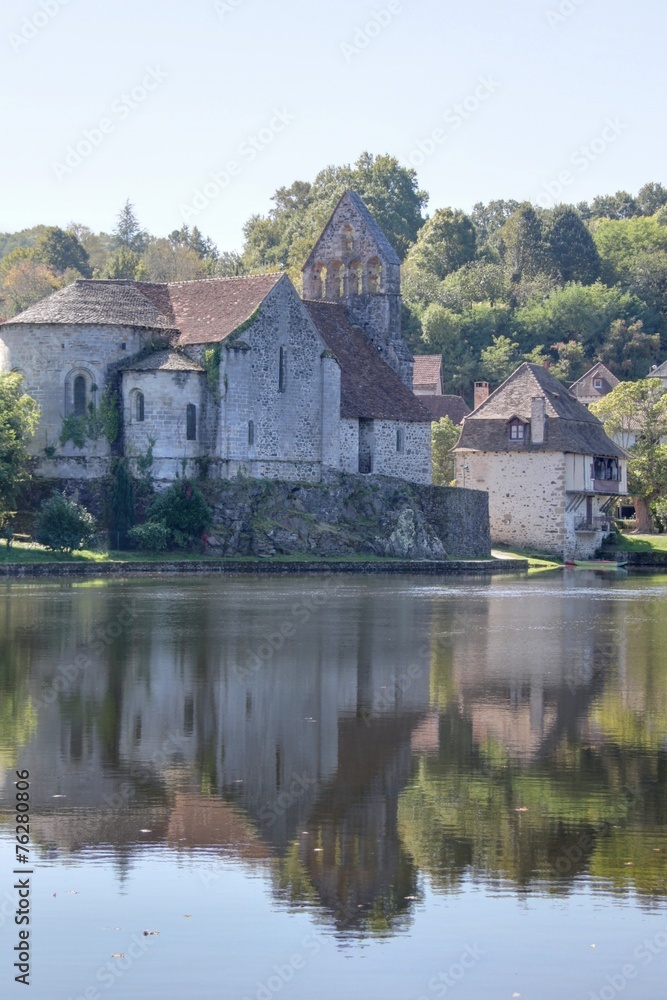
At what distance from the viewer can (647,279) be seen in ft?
475

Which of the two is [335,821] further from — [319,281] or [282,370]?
[319,281]

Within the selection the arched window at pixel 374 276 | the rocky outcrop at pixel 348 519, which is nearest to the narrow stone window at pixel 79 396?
the rocky outcrop at pixel 348 519

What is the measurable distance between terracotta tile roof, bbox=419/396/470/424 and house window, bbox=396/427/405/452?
32170mm

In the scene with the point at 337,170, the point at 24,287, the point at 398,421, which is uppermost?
the point at 337,170

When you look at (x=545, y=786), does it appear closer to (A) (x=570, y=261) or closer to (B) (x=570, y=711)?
(B) (x=570, y=711)

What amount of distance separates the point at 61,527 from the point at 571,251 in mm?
96347

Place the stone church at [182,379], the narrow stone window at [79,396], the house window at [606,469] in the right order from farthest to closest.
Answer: the house window at [606,469] → the narrow stone window at [79,396] → the stone church at [182,379]

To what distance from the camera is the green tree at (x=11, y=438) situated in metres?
60.2

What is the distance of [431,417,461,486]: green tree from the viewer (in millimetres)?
95312

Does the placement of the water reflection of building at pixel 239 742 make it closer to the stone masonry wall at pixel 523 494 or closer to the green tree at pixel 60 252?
the stone masonry wall at pixel 523 494

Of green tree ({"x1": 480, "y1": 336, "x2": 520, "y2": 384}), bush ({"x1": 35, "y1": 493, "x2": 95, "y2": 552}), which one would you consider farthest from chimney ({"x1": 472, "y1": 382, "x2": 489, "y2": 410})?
bush ({"x1": 35, "y1": 493, "x2": 95, "y2": 552})

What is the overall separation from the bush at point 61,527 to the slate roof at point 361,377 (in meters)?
17.8

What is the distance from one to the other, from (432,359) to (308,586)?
69.6 m

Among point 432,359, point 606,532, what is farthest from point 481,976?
point 432,359
